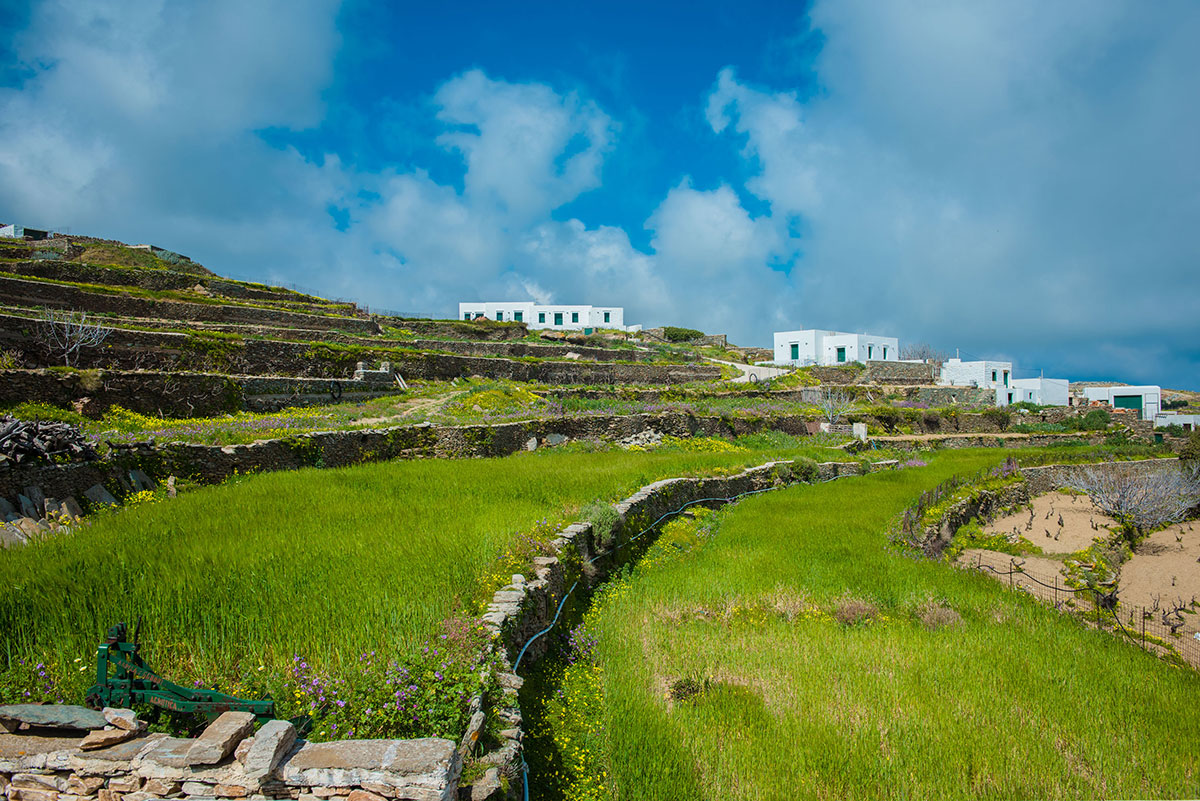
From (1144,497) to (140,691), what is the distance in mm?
28582

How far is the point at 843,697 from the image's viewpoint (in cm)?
566

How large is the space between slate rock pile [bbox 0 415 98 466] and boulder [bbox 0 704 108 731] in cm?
604

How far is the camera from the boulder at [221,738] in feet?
10.4

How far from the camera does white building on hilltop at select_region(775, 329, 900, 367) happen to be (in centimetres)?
5722

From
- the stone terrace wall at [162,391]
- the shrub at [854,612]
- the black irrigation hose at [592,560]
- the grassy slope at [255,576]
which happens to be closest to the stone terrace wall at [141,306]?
the stone terrace wall at [162,391]

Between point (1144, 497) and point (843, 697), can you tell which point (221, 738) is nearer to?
point (843, 697)

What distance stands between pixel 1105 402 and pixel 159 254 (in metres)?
85.3

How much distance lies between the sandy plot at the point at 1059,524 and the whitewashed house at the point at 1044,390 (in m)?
38.8

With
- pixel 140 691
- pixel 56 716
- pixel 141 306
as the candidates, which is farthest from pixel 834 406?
pixel 141 306

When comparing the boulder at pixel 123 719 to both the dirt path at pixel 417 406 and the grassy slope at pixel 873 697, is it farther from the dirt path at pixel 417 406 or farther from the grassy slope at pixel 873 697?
the dirt path at pixel 417 406

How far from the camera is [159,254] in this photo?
1813 inches

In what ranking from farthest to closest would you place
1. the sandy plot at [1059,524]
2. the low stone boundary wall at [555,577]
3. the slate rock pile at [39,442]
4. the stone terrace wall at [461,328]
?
the stone terrace wall at [461,328] < the sandy plot at [1059,524] < the slate rock pile at [39,442] < the low stone boundary wall at [555,577]

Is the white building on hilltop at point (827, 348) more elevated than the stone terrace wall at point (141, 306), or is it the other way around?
the white building on hilltop at point (827, 348)

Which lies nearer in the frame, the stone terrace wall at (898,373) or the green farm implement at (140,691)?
the green farm implement at (140,691)
